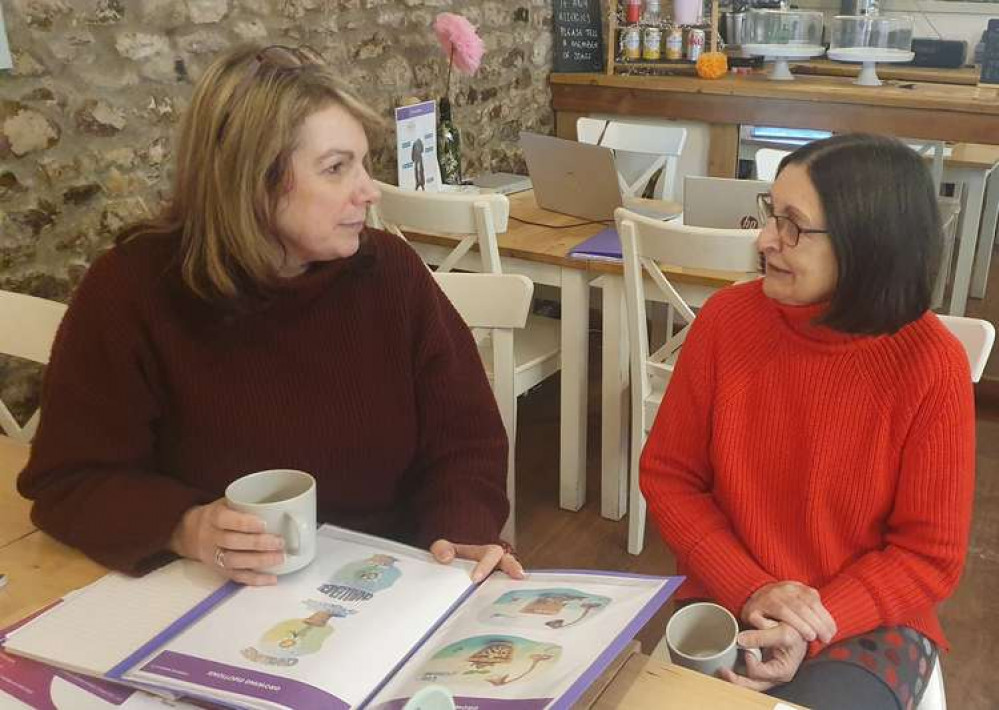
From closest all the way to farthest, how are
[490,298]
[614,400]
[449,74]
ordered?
[490,298] → [614,400] → [449,74]

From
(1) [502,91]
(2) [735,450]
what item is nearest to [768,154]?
(1) [502,91]

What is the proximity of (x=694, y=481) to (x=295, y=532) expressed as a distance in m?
0.63

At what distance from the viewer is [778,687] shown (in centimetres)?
116

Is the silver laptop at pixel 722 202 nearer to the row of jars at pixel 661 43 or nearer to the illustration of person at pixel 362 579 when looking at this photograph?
the illustration of person at pixel 362 579

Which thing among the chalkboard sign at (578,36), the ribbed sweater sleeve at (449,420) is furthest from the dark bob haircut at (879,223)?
the chalkboard sign at (578,36)

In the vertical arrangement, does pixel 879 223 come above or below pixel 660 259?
above

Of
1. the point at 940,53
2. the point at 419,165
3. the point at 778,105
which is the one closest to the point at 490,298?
the point at 419,165

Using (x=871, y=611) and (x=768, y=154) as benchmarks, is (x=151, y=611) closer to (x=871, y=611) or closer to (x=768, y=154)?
(x=871, y=611)

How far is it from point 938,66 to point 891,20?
4.64ft

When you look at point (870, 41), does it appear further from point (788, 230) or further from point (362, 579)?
point (362, 579)

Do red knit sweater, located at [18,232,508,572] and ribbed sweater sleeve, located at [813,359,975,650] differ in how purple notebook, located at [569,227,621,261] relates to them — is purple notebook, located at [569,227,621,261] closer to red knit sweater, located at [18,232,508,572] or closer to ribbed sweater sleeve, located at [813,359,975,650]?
red knit sweater, located at [18,232,508,572]

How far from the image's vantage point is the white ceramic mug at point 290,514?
94 centimetres

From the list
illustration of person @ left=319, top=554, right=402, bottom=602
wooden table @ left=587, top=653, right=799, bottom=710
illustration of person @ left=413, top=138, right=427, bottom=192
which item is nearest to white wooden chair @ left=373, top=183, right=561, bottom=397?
illustration of person @ left=413, top=138, right=427, bottom=192

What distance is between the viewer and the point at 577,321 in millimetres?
2488
